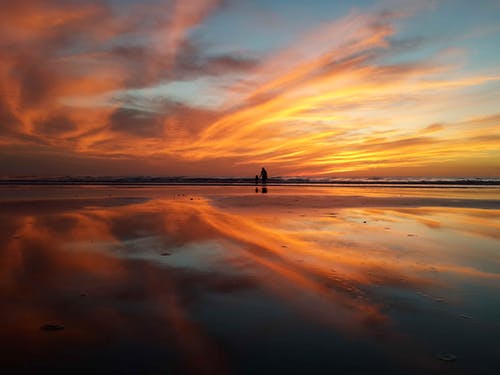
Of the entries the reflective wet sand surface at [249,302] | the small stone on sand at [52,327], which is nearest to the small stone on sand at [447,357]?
the reflective wet sand surface at [249,302]

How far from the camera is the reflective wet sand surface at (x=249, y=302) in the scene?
318cm

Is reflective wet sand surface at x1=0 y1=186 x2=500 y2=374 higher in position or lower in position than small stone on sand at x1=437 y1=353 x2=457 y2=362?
higher

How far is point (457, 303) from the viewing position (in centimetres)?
453

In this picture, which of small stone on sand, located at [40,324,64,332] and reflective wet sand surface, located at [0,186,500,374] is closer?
Answer: reflective wet sand surface, located at [0,186,500,374]

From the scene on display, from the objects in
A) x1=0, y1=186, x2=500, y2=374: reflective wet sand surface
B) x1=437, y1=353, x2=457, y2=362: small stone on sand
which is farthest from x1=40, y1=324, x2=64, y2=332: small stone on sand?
x1=437, y1=353, x2=457, y2=362: small stone on sand

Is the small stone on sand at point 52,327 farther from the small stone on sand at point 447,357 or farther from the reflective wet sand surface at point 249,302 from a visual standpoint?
the small stone on sand at point 447,357

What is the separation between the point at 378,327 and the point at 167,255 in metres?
4.23

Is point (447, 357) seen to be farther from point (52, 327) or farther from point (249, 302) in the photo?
point (52, 327)

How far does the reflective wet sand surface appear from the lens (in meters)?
3.18

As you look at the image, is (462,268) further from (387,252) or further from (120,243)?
(120,243)

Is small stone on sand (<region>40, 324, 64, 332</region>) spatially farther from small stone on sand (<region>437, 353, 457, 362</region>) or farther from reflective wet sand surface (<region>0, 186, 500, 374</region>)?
small stone on sand (<region>437, 353, 457, 362</region>)

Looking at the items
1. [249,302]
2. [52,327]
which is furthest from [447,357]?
[52,327]

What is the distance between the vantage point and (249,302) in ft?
15.0

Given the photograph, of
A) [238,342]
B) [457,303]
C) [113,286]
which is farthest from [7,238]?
[457,303]
